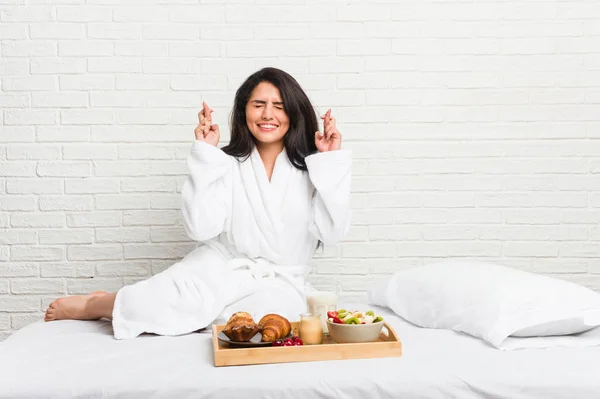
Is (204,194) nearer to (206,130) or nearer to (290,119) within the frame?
(206,130)

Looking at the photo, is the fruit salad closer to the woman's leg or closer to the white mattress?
the white mattress

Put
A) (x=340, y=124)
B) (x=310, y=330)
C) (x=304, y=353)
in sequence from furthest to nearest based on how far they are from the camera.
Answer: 1. (x=340, y=124)
2. (x=310, y=330)
3. (x=304, y=353)

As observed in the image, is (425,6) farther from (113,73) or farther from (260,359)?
(260,359)

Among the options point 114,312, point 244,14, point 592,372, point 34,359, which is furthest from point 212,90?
point 592,372

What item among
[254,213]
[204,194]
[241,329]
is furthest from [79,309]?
[241,329]

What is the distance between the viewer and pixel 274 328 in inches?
83.7

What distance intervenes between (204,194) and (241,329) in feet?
2.60

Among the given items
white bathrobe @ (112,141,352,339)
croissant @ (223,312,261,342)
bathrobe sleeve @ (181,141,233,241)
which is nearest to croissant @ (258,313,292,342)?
croissant @ (223,312,261,342)

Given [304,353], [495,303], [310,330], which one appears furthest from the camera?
[495,303]

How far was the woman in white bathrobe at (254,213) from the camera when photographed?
257 cm

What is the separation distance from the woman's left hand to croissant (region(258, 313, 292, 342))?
0.90m

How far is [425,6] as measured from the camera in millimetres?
3541

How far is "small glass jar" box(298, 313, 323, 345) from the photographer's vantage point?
84.5 inches

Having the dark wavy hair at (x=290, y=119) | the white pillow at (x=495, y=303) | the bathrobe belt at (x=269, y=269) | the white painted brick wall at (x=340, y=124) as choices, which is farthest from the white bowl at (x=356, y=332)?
the white painted brick wall at (x=340, y=124)
